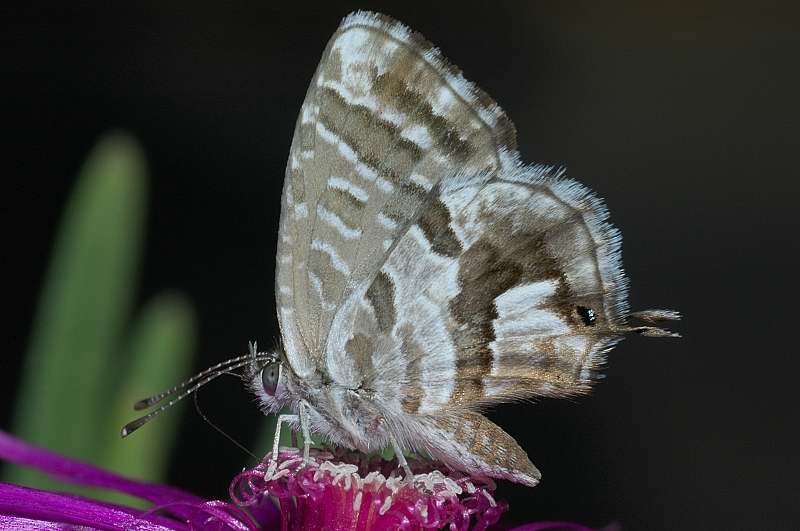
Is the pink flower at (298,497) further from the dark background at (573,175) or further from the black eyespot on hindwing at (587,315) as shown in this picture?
the dark background at (573,175)

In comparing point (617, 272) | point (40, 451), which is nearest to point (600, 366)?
point (617, 272)

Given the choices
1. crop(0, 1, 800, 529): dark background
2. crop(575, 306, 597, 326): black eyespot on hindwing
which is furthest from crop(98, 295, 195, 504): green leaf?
crop(0, 1, 800, 529): dark background

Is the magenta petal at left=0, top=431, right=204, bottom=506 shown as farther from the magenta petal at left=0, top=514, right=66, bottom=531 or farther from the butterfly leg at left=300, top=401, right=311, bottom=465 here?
the butterfly leg at left=300, top=401, right=311, bottom=465

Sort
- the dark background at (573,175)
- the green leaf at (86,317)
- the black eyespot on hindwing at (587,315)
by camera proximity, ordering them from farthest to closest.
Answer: the dark background at (573,175) → the green leaf at (86,317) → the black eyespot on hindwing at (587,315)

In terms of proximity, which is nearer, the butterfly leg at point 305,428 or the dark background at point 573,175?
the butterfly leg at point 305,428

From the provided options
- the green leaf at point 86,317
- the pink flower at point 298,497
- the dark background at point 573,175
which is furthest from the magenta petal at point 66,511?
the dark background at point 573,175

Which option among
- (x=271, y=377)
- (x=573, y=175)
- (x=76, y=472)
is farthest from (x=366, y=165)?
(x=573, y=175)
